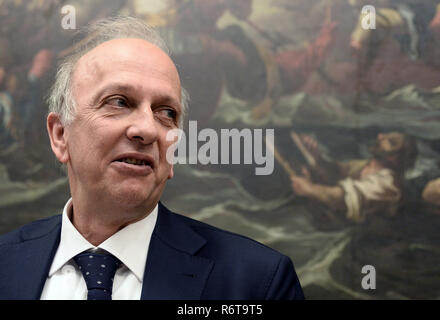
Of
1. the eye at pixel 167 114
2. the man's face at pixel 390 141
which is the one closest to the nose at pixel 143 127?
the eye at pixel 167 114

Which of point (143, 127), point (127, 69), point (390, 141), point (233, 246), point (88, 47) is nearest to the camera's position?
point (143, 127)

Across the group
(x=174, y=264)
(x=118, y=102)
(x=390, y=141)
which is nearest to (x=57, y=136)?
(x=118, y=102)

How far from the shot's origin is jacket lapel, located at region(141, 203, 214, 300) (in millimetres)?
1852

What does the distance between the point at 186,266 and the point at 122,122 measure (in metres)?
0.67

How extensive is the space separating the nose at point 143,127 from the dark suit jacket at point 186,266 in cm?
44

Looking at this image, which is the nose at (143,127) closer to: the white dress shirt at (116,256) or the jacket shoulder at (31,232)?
the white dress shirt at (116,256)

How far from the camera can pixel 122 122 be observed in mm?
1899

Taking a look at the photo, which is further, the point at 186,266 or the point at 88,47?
the point at 88,47

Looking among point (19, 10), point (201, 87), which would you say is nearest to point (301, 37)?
point (201, 87)

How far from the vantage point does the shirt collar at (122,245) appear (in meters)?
1.93

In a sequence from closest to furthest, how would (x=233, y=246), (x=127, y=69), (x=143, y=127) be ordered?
(x=143, y=127)
(x=127, y=69)
(x=233, y=246)

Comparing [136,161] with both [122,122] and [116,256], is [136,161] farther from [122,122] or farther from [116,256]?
[116,256]

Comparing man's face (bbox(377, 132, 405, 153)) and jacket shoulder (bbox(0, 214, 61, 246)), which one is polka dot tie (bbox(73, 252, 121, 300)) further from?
man's face (bbox(377, 132, 405, 153))
